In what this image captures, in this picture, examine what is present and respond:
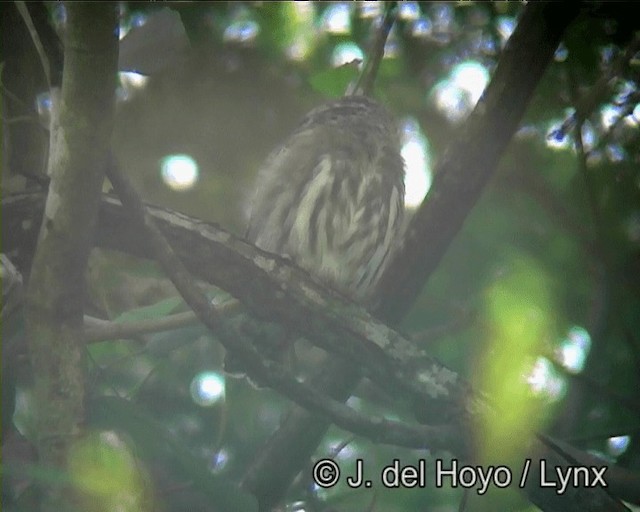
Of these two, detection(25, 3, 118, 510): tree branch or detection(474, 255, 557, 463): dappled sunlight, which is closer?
detection(25, 3, 118, 510): tree branch

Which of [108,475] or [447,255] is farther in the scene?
[447,255]

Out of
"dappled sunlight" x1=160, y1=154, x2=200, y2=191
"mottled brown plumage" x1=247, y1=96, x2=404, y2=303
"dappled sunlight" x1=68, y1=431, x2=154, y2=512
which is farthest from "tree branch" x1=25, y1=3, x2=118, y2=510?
"dappled sunlight" x1=160, y1=154, x2=200, y2=191

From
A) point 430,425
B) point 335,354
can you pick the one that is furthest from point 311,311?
point 430,425

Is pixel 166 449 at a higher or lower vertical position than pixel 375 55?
lower

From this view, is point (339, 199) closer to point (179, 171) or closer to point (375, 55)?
point (375, 55)

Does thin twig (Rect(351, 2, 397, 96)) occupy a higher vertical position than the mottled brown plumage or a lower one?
higher

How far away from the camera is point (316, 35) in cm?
259

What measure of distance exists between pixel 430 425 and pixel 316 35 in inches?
41.5

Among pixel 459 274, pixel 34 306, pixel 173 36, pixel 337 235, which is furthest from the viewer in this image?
pixel 337 235

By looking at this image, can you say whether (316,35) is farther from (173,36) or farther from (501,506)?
(501,506)

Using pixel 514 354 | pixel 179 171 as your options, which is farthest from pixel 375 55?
pixel 514 354

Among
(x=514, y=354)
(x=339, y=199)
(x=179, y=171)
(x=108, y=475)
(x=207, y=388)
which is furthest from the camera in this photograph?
(x=179, y=171)

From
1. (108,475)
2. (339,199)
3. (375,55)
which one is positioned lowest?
(108,475)

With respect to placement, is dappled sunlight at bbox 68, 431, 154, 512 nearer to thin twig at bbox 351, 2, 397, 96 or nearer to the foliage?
the foliage
